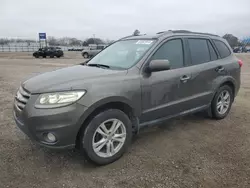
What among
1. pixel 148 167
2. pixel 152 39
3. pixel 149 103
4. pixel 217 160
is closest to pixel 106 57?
pixel 152 39

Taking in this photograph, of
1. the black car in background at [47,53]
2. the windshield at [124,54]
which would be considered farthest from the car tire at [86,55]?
the windshield at [124,54]

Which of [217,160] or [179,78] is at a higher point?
[179,78]

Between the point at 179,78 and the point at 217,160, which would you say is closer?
the point at 217,160

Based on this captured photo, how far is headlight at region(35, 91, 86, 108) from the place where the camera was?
9.28 feet

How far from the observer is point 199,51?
443cm

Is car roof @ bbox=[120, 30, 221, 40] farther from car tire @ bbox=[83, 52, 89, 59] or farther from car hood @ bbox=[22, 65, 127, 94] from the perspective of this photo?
car tire @ bbox=[83, 52, 89, 59]

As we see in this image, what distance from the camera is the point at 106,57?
Result: 418cm

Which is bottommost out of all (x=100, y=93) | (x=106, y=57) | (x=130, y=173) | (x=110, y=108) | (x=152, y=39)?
(x=130, y=173)

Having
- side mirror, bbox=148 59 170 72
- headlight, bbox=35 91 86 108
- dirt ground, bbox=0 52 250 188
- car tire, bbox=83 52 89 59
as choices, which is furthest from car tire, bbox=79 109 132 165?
car tire, bbox=83 52 89 59

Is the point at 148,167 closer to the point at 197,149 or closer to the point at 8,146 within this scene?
the point at 197,149

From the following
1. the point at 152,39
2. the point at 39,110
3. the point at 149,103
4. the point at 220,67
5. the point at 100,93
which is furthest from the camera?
the point at 220,67

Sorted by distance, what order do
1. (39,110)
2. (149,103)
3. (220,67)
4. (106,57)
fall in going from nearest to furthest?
(39,110) < (149,103) < (106,57) < (220,67)

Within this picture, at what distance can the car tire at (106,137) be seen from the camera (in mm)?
3002

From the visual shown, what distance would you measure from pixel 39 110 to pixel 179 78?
2.21m
